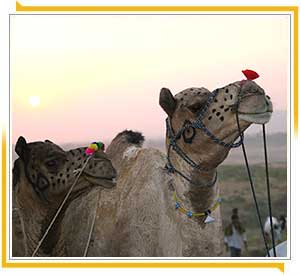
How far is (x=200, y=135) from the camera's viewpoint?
3359mm

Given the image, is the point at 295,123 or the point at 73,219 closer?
the point at 295,123

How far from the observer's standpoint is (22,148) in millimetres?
3500

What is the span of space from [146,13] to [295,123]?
1.14 meters

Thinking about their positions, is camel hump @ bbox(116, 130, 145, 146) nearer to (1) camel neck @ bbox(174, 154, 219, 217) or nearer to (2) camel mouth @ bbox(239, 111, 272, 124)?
(1) camel neck @ bbox(174, 154, 219, 217)

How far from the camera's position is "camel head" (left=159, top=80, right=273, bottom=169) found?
10.5 feet

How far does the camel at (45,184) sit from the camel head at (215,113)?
468 mm

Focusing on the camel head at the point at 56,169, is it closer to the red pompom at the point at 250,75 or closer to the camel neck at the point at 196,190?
the camel neck at the point at 196,190

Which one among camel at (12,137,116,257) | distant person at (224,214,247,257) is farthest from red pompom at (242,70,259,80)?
distant person at (224,214,247,257)

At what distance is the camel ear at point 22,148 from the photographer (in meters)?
3.47

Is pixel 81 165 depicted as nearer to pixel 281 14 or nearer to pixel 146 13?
pixel 146 13

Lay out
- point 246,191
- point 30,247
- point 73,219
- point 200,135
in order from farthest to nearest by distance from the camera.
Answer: point 246,191 → point 73,219 → point 30,247 → point 200,135

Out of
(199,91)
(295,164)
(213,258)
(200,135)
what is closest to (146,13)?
(199,91)

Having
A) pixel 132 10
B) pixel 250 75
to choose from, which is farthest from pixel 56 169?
pixel 250 75

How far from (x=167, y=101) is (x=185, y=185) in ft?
1.56
